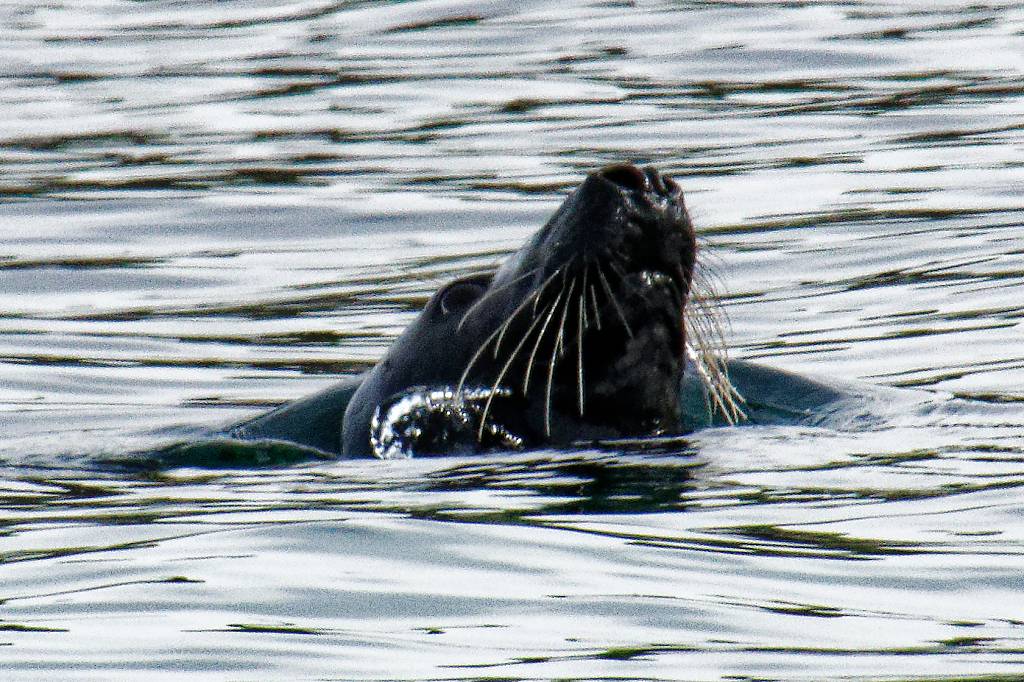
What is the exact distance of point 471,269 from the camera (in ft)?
39.0

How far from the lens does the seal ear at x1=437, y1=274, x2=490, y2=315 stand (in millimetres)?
7078

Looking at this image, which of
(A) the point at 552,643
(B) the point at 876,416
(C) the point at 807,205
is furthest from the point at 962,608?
(C) the point at 807,205

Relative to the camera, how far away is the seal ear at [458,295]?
7.08m

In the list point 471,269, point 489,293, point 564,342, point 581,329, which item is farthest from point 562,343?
point 471,269

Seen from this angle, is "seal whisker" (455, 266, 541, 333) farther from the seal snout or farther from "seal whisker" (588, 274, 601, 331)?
the seal snout

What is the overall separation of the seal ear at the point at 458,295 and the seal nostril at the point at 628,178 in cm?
70

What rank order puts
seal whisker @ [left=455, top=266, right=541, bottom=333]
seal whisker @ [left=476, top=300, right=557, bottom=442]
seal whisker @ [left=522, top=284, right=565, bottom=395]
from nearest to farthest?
seal whisker @ [left=522, top=284, right=565, bottom=395]
seal whisker @ [left=476, top=300, right=557, bottom=442]
seal whisker @ [left=455, top=266, right=541, bottom=333]

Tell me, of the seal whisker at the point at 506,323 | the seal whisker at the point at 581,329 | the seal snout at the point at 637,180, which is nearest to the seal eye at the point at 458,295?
the seal whisker at the point at 506,323

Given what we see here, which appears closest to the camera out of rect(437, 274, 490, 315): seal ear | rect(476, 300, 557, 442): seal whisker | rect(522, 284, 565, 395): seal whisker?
rect(522, 284, 565, 395): seal whisker

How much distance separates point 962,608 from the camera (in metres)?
4.88

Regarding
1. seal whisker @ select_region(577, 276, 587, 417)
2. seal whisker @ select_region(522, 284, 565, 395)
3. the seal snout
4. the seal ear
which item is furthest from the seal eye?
the seal snout

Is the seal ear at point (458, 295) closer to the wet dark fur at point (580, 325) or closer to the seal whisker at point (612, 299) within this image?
the wet dark fur at point (580, 325)

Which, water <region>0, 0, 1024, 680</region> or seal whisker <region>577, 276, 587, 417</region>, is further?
seal whisker <region>577, 276, 587, 417</region>

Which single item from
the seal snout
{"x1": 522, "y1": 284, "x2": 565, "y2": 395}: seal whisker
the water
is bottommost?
the water
